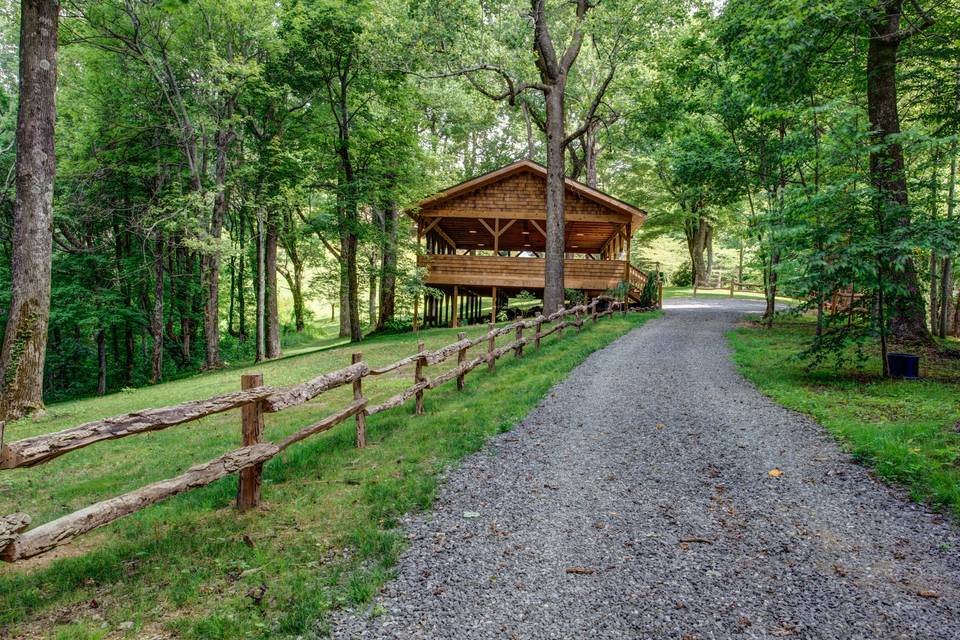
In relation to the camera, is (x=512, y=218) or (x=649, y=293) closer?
(x=512, y=218)

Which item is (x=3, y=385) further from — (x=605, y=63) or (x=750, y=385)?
(x=605, y=63)

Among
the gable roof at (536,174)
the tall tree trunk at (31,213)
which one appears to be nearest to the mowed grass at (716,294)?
the gable roof at (536,174)

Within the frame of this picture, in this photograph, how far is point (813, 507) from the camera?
464cm

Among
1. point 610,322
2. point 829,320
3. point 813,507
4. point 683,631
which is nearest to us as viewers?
point 683,631

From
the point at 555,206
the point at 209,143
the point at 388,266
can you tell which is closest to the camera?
the point at 555,206

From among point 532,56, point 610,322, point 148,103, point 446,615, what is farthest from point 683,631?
point 148,103

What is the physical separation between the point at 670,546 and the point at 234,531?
3.59m

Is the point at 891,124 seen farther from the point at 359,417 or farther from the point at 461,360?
the point at 359,417

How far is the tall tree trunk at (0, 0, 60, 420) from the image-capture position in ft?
29.9

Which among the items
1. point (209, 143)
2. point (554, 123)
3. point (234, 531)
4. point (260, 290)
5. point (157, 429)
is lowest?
point (234, 531)

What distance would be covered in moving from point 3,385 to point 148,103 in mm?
12705

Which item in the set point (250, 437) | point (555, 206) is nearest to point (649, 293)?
point (555, 206)

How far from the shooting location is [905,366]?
9.13 metres

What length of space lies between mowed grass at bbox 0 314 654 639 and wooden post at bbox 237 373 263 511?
141 millimetres
